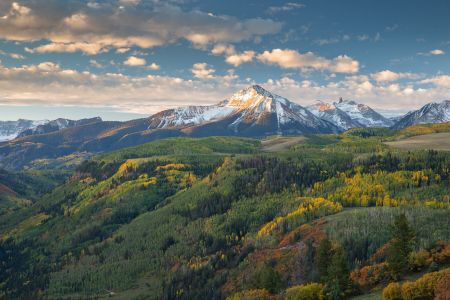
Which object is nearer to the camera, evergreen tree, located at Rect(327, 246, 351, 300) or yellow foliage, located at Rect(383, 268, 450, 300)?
yellow foliage, located at Rect(383, 268, 450, 300)

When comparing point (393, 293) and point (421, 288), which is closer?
point (421, 288)

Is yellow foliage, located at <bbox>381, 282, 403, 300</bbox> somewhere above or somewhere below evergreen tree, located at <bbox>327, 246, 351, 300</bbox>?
above

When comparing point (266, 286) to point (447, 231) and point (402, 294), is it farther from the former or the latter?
point (447, 231)

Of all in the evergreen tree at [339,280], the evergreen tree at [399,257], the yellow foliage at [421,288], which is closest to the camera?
the yellow foliage at [421,288]

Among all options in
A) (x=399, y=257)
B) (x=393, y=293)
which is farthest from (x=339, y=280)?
(x=393, y=293)

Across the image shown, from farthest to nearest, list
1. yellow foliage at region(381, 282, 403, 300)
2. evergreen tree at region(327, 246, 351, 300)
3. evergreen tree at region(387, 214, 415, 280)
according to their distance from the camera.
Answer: evergreen tree at region(387, 214, 415, 280) < evergreen tree at region(327, 246, 351, 300) < yellow foliage at region(381, 282, 403, 300)

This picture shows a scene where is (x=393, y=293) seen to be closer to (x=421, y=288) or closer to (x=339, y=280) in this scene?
(x=421, y=288)

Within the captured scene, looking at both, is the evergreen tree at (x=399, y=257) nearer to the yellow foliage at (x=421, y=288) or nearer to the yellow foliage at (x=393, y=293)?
the yellow foliage at (x=421, y=288)

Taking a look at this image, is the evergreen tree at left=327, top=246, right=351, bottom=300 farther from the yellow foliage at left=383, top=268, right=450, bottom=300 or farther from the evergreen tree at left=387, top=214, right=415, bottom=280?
the yellow foliage at left=383, top=268, right=450, bottom=300

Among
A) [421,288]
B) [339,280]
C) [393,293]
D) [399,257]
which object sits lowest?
[339,280]

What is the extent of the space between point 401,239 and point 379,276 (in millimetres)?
12524

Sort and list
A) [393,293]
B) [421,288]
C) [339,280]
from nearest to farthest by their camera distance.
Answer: [421,288] → [393,293] → [339,280]

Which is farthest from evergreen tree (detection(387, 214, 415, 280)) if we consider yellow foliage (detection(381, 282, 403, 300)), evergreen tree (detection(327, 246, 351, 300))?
yellow foliage (detection(381, 282, 403, 300))

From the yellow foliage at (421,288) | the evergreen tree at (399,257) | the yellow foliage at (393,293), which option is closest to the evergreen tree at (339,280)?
the evergreen tree at (399,257)
